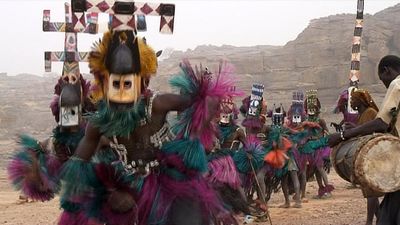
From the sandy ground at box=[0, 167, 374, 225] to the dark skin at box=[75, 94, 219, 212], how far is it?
13.3ft

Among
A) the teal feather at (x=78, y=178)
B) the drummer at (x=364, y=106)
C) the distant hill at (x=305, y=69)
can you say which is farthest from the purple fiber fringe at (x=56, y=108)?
the distant hill at (x=305, y=69)

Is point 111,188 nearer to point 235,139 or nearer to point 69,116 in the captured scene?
point 69,116

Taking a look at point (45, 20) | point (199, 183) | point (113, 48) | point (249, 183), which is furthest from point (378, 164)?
point (249, 183)

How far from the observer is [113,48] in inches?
165

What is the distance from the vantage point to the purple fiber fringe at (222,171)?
5168 mm

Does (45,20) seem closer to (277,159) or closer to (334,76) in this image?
(277,159)

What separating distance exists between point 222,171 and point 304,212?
4687 millimetres

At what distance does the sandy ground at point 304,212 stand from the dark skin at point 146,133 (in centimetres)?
404

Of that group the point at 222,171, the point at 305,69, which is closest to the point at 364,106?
the point at 222,171

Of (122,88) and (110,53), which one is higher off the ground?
(110,53)

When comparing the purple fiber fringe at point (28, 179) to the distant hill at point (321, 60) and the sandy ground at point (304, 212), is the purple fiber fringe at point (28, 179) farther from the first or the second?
the distant hill at point (321, 60)

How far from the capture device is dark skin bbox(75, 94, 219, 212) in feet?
14.0

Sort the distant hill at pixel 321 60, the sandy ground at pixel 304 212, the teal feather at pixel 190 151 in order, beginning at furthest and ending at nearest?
1. the distant hill at pixel 321 60
2. the sandy ground at pixel 304 212
3. the teal feather at pixel 190 151

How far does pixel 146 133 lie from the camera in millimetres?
4336
